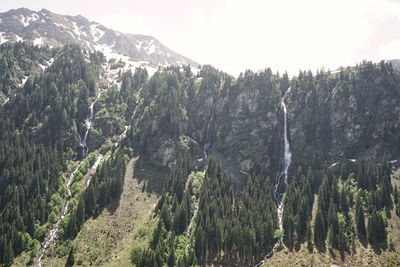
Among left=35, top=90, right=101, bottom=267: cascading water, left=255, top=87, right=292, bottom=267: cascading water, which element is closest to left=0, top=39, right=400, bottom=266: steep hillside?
left=35, top=90, right=101, bottom=267: cascading water

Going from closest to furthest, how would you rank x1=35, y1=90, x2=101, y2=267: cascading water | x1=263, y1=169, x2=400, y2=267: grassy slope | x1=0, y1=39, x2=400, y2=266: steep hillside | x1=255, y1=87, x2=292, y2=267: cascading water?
x1=263, y1=169, x2=400, y2=267: grassy slope → x1=35, y1=90, x2=101, y2=267: cascading water → x1=0, y1=39, x2=400, y2=266: steep hillside → x1=255, y1=87, x2=292, y2=267: cascading water

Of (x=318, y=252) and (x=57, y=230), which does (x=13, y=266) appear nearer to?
(x=57, y=230)

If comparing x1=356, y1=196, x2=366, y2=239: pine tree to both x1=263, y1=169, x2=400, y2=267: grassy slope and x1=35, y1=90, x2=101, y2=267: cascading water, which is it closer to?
x1=263, y1=169, x2=400, y2=267: grassy slope

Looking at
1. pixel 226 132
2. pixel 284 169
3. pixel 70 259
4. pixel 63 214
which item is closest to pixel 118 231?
pixel 70 259

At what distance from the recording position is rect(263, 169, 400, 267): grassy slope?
93.3 metres

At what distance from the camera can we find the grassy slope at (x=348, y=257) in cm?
9331

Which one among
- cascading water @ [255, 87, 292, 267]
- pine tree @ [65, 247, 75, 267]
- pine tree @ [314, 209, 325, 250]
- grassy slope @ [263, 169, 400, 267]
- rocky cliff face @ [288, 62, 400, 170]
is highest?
rocky cliff face @ [288, 62, 400, 170]

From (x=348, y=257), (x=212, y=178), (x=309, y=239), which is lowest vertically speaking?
(x=348, y=257)

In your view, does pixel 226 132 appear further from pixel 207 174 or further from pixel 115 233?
pixel 115 233

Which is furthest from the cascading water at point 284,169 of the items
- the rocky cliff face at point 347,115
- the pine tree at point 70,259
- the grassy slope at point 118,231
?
the pine tree at point 70,259

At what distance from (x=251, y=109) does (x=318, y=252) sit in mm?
109605

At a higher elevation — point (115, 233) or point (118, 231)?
point (118, 231)

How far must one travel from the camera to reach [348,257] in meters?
96.4

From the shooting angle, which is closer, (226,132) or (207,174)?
(207,174)
